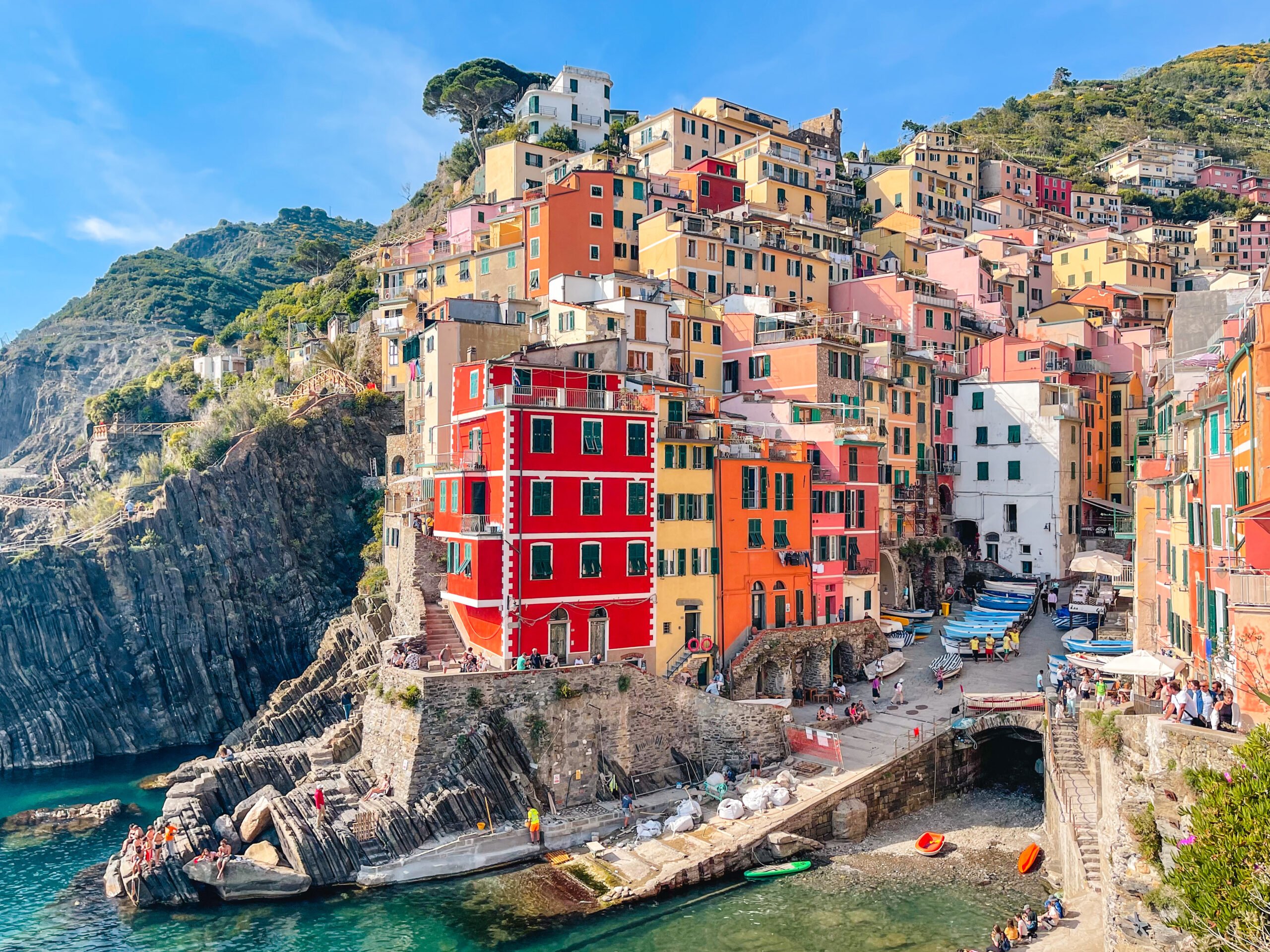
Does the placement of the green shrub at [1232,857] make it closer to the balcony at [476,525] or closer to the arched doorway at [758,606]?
the balcony at [476,525]

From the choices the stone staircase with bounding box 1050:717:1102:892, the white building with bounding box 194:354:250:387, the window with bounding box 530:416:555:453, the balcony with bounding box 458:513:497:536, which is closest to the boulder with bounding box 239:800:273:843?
the balcony with bounding box 458:513:497:536

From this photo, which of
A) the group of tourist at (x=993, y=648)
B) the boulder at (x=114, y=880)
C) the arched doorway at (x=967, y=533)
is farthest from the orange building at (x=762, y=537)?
the boulder at (x=114, y=880)

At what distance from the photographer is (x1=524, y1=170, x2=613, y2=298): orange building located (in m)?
64.4

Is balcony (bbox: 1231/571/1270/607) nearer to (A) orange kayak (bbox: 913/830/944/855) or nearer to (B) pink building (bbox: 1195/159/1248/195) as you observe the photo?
(A) orange kayak (bbox: 913/830/944/855)

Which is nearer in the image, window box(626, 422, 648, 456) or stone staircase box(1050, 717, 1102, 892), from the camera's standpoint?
stone staircase box(1050, 717, 1102, 892)

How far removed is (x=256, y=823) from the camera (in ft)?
118

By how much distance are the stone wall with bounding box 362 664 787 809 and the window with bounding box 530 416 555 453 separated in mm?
8586

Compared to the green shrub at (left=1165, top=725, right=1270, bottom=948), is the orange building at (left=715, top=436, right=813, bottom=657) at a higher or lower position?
higher

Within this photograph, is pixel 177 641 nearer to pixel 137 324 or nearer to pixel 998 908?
pixel 998 908

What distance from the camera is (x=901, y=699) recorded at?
43.2 meters

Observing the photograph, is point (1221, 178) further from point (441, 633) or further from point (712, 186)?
point (441, 633)

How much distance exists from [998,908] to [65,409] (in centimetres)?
9894

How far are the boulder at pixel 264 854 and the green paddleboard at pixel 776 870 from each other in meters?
16.2

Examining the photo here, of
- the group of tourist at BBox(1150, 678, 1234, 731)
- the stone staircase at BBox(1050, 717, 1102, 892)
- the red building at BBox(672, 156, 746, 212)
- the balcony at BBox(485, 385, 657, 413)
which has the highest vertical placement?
the red building at BBox(672, 156, 746, 212)
